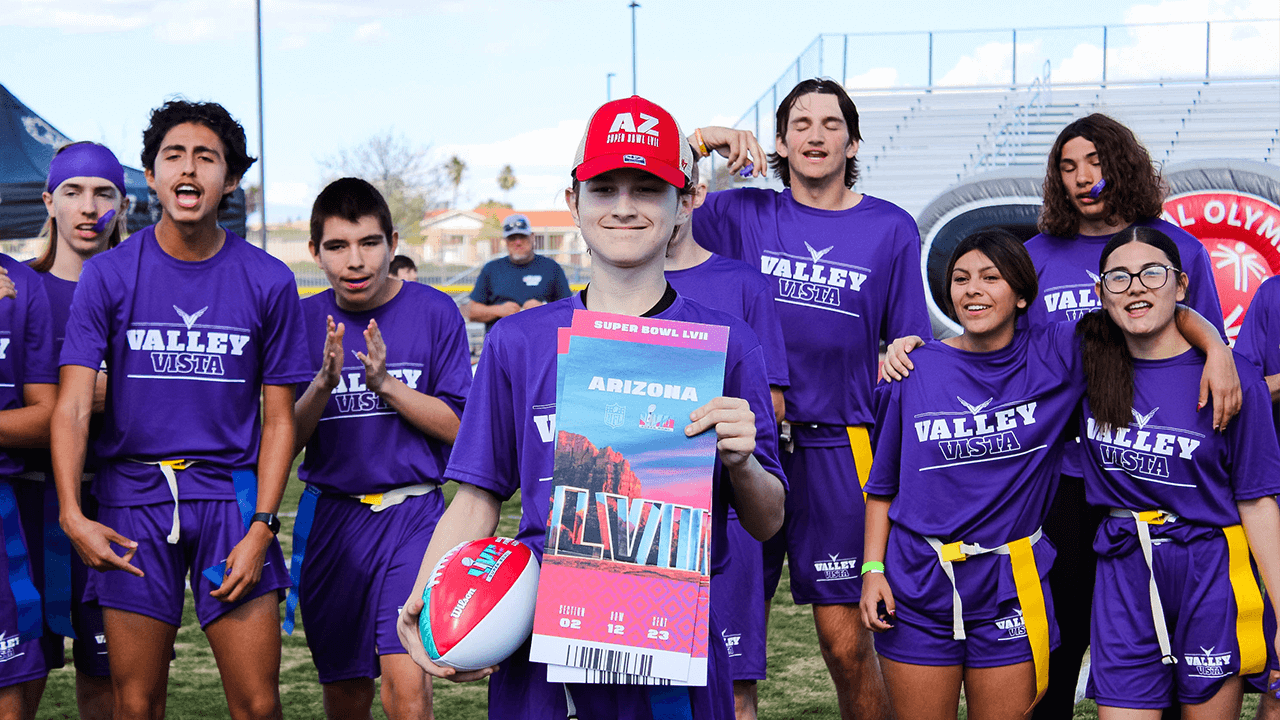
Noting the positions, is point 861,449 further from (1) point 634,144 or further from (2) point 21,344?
(2) point 21,344

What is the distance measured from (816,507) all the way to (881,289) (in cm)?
80

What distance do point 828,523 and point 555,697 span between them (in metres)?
2.08

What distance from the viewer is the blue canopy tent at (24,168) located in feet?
34.8

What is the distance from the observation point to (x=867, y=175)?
20.0 meters

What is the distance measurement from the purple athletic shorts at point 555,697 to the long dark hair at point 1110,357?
5.72 ft

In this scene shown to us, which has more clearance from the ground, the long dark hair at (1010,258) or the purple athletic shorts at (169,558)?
the long dark hair at (1010,258)

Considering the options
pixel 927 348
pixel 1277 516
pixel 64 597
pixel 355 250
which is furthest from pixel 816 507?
pixel 64 597

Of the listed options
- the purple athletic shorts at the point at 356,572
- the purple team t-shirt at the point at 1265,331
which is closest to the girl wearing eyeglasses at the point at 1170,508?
the purple team t-shirt at the point at 1265,331

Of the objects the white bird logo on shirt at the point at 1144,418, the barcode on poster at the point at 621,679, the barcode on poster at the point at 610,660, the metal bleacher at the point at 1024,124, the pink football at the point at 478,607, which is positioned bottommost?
the barcode on poster at the point at 621,679

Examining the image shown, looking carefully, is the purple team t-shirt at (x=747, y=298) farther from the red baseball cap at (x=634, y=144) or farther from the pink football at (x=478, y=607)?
the pink football at (x=478, y=607)

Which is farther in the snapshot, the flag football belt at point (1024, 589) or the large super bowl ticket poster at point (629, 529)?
the flag football belt at point (1024, 589)

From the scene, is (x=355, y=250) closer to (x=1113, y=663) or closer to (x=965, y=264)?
(x=965, y=264)

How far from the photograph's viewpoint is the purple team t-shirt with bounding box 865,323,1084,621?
3.37 m

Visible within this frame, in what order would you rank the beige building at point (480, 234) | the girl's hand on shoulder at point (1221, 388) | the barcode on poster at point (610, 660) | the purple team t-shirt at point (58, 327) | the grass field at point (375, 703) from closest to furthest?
the barcode on poster at point (610, 660)
the girl's hand on shoulder at point (1221, 388)
the purple team t-shirt at point (58, 327)
the grass field at point (375, 703)
the beige building at point (480, 234)
